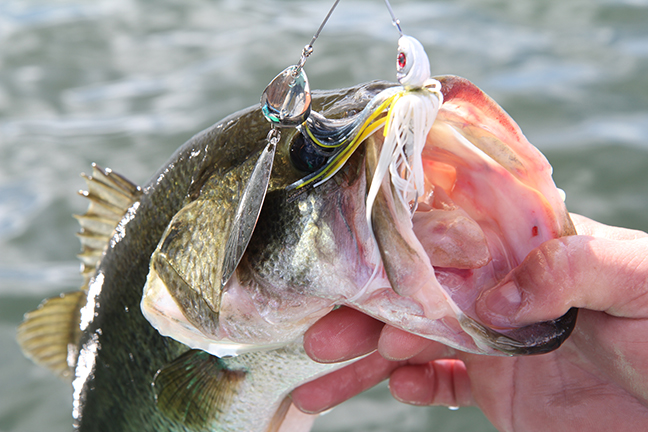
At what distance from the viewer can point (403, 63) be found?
38.2 inches

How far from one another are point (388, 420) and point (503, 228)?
162cm

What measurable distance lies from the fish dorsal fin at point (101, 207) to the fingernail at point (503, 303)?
98 cm

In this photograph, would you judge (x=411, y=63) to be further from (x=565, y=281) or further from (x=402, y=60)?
(x=565, y=281)

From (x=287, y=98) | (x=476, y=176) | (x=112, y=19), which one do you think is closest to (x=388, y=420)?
(x=476, y=176)

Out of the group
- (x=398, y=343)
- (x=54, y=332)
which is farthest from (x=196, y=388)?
(x=54, y=332)

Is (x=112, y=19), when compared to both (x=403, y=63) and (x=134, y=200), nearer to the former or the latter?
(x=134, y=200)

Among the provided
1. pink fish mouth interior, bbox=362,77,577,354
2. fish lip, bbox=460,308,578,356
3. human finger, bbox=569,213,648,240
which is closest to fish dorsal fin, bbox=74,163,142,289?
pink fish mouth interior, bbox=362,77,577,354

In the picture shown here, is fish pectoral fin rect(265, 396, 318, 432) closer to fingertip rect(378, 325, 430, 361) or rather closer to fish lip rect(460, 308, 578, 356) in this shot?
fingertip rect(378, 325, 430, 361)

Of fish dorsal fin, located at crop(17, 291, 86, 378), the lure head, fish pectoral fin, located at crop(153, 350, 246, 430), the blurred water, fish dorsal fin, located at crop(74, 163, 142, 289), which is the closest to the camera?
the lure head

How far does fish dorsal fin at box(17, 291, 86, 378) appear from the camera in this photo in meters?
1.92

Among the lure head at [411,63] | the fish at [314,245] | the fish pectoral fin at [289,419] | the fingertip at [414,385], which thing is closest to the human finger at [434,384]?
the fingertip at [414,385]

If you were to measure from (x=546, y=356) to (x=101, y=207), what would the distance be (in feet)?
4.28

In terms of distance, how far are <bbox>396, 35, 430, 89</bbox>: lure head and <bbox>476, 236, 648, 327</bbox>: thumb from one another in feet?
1.32

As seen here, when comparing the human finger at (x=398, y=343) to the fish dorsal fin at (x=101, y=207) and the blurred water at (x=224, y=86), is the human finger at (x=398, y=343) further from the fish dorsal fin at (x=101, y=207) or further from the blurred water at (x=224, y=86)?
the blurred water at (x=224, y=86)
